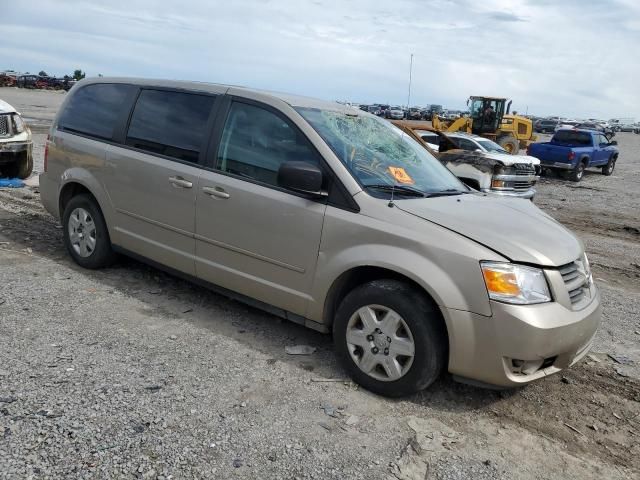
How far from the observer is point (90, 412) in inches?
128

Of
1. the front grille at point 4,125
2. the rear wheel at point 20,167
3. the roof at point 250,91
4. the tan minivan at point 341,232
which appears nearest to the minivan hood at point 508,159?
the tan minivan at point 341,232

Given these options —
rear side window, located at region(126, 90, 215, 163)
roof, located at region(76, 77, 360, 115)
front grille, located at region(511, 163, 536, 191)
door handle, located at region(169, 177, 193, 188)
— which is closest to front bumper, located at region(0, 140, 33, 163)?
roof, located at region(76, 77, 360, 115)

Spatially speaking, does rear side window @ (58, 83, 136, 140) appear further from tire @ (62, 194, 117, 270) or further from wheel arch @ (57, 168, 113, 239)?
tire @ (62, 194, 117, 270)

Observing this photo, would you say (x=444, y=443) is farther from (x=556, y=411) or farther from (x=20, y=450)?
(x=20, y=450)

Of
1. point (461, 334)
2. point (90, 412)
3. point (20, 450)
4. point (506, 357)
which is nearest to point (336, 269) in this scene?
point (461, 334)

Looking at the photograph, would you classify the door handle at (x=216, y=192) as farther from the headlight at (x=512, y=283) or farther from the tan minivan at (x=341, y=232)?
the headlight at (x=512, y=283)

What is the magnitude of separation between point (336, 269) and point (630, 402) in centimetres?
216

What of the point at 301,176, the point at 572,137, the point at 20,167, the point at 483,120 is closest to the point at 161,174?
the point at 301,176

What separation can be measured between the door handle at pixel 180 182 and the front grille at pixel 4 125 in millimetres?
5859

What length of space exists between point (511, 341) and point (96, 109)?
4.34 meters

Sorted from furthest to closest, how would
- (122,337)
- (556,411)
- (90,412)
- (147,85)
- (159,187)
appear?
(147,85)
(159,187)
(122,337)
(556,411)
(90,412)

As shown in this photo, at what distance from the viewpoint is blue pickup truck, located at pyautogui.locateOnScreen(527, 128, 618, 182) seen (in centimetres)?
1973

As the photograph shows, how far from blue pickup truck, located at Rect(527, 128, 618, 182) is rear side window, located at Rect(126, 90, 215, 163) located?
1744 cm

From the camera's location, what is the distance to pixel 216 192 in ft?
14.5
